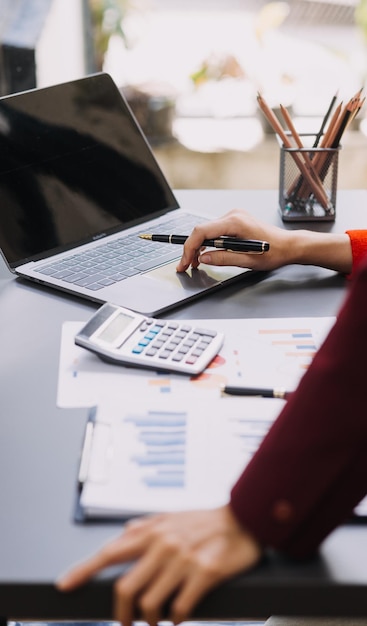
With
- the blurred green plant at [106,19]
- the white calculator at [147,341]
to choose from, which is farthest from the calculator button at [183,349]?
the blurred green plant at [106,19]

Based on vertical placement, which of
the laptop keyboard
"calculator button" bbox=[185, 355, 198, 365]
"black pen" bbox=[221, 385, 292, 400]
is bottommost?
"black pen" bbox=[221, 385, 292, 400]

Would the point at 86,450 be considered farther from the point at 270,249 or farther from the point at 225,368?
the point at 270,249

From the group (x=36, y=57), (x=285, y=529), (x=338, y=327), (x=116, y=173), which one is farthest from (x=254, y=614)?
(x=36, y=57)

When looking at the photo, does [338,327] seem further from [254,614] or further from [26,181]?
[26,181]

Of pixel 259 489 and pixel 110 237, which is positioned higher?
pixel 110 237

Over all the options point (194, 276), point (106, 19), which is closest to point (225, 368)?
point (194, 276)

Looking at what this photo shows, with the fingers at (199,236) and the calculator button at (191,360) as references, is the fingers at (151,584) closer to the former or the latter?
the calculator button at (191,360)

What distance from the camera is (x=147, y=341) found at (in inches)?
33.9

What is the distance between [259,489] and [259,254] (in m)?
0.54

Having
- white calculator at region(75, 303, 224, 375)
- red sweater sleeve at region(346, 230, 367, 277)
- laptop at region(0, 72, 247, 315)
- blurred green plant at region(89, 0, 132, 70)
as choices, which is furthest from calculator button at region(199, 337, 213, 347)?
blurred green plant at region(89, 0, 132, 70)

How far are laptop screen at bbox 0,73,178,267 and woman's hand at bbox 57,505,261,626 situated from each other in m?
0.59

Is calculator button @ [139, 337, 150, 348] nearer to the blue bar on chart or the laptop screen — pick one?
the blue bar on chart

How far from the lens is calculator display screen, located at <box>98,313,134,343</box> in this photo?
2.83ft

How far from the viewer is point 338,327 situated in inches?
22.7
